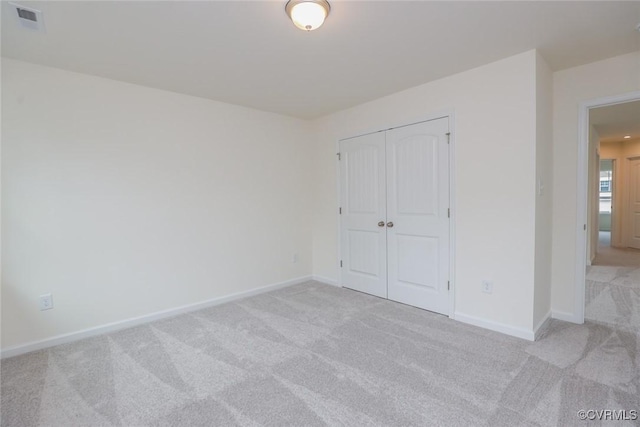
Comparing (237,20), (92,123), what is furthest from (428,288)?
(92,123)

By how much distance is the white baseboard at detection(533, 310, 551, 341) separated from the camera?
8.37 ft

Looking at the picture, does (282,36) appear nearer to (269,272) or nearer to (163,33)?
(163,33)

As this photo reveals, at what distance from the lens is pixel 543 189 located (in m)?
2.66

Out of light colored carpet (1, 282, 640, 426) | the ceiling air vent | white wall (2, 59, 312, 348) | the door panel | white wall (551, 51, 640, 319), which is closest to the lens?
light colored carpet (1, 282, 640, 426)

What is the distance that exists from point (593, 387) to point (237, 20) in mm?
3291

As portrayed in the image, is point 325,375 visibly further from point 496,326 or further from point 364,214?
point 364,214

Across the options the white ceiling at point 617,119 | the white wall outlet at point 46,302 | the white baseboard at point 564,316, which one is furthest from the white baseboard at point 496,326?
the white wall outlet at point 46,302

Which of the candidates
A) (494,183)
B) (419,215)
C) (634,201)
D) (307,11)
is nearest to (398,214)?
(419,215)

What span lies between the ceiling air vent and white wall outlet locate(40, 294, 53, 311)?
209 cm

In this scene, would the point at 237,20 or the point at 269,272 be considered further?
the point at 269,272

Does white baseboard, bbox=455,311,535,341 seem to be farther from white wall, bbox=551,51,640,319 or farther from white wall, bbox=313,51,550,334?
white wall, bbox=551,51,640,319

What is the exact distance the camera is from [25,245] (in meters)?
2.47

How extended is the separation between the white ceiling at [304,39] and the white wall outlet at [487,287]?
6.54 feet

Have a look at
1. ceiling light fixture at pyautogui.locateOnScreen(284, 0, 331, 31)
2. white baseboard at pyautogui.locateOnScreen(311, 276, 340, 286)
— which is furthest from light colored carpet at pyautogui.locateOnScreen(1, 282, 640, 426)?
ceiling light fixture at pyautogui.locateOnScreen(284, 0, 331, 31)
